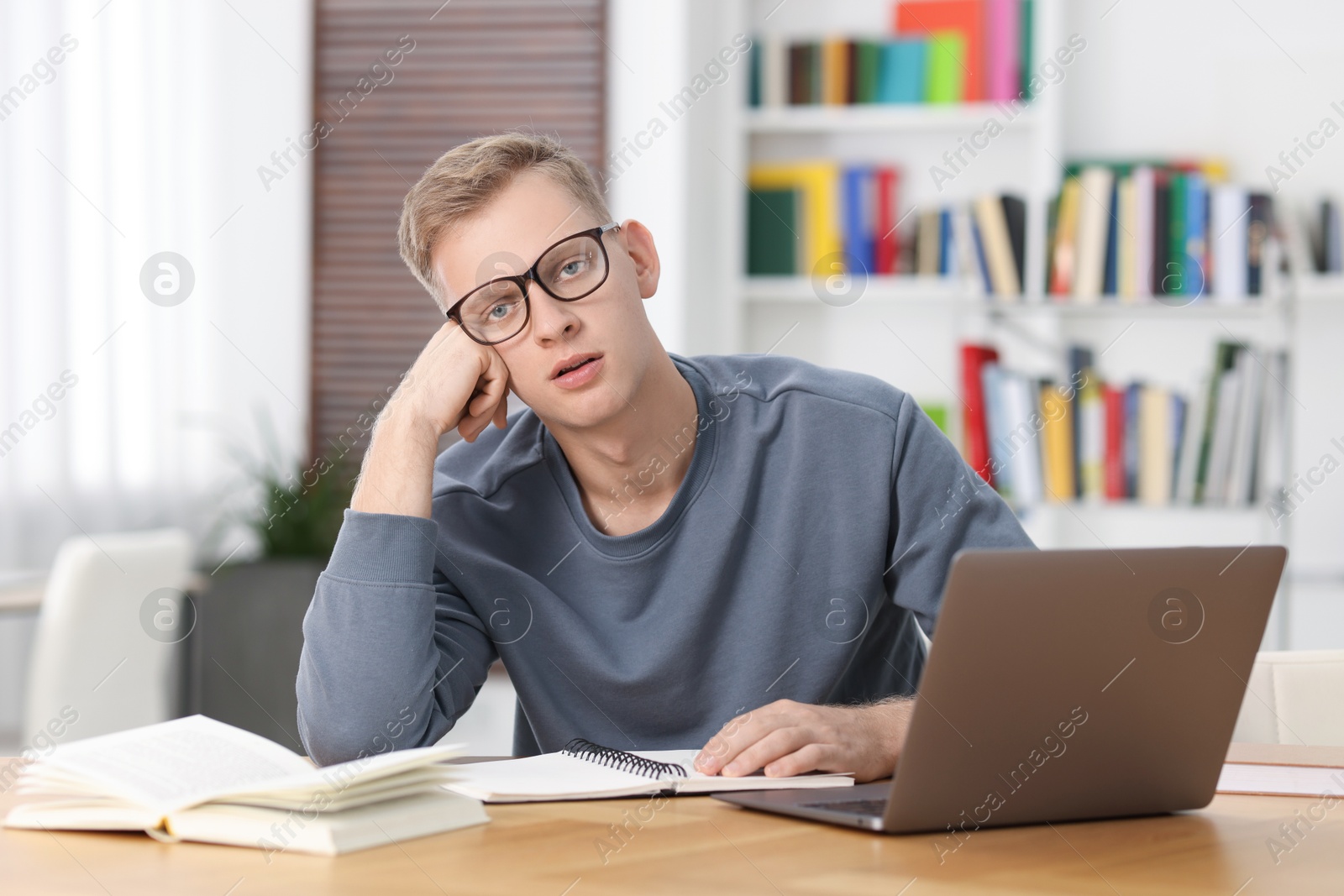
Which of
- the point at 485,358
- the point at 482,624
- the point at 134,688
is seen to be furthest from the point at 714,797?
the point at 134,688

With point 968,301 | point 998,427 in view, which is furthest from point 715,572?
point 968,301

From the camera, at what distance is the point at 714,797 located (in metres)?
1.04

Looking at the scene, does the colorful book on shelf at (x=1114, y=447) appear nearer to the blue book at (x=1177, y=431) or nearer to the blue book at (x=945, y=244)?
the blue book at (x=1177, y=431)

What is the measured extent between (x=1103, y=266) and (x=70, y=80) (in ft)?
9.22

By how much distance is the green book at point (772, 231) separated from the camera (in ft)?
12.8

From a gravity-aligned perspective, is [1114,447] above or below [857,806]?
below

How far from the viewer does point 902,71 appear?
3.81m

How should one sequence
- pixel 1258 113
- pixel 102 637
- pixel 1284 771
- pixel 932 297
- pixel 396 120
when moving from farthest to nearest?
pixel 396 120 → pixel 932 297 → pixel 1258 113 → pixel 102 637 → pixel 1284 771

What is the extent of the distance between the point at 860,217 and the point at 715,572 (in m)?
2.57

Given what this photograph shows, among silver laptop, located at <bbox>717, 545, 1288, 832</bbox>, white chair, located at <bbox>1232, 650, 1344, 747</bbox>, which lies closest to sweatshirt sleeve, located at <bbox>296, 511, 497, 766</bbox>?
silver laptop, located at <bbox>717, 545, 1288, 832</bbox>

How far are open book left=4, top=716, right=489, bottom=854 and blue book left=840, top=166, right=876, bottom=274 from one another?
298 centimetres

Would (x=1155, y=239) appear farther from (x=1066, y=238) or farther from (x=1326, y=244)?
(x=1326, y=244)

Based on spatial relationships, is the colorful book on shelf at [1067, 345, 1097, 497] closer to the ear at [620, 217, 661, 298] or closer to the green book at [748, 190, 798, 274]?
the green book at [748, 190, 798, 274]

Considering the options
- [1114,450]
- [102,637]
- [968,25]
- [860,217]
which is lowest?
[102,637]
